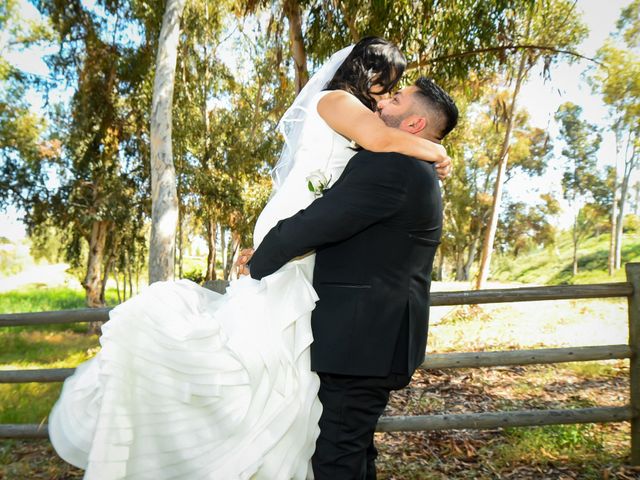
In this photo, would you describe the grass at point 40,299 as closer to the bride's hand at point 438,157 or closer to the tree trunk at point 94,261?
the tree trunk at point 94,261

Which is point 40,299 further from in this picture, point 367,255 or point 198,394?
point 367,255

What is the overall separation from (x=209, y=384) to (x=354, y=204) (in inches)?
27.9

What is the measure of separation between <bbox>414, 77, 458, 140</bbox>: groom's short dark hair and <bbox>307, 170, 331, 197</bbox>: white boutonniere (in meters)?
0.42

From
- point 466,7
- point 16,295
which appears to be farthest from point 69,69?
point 16,295

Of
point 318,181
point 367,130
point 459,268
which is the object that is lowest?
point 318,181

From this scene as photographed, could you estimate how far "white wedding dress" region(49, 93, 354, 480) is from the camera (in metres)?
1.51

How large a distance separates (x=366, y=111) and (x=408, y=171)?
259 mm

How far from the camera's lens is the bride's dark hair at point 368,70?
6.00 feet

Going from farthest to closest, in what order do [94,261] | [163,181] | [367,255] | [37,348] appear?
[94,261]
[37,348]
[163,181]
[367,255]

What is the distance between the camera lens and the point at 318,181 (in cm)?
179

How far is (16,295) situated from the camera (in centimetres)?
2486

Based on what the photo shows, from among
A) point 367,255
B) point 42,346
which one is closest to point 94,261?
point 42,346

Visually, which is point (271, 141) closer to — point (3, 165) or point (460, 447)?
point (3, 165)

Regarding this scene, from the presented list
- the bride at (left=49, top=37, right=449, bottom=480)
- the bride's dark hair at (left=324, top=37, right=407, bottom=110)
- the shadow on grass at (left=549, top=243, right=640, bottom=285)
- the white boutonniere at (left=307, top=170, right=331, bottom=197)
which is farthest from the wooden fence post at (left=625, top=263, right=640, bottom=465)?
the shadow on grass at (left=549, top=243, right=640, bottom=285)
